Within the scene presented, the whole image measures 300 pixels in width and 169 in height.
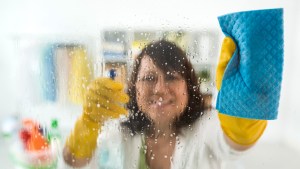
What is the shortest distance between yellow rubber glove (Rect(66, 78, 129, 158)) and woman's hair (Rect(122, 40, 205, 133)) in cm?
3

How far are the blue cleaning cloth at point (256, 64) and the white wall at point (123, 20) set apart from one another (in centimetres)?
11

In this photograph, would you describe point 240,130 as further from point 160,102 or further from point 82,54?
point 82,54

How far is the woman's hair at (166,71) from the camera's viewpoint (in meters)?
0.64

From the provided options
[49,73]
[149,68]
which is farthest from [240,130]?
[49,73]

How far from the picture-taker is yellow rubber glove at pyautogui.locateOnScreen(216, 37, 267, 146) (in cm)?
57

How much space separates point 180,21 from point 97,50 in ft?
0.76

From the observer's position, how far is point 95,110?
657 mm

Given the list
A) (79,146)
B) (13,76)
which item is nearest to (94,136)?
(79,146)

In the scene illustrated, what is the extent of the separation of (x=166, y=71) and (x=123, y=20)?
0.19 m

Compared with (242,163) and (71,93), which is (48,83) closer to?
(71,93)

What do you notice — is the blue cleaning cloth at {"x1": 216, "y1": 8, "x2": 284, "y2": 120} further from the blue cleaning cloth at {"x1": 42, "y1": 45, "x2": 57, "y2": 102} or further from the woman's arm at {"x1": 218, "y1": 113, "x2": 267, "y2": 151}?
the blue cleaning cloth at {"x1": 42, "y1": 45, "x2": 57, "y2": 102}

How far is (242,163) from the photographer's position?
28.0 inches

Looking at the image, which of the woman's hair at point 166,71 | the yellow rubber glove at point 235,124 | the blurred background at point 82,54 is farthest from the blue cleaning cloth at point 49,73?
the yellow rubber glove at point 235,124

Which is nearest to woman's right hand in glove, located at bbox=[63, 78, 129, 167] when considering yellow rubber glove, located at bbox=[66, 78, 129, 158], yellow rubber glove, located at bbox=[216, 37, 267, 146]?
yellow rubber glove, located at bbox=[66, 78, 129, 158]
